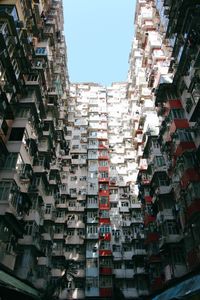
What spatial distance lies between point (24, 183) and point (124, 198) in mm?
23594

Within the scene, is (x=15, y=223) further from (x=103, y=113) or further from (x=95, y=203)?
(x=103, y=113)

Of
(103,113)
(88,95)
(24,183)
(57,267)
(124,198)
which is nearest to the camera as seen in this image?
(24,183)

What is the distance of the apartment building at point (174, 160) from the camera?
70.3 ft

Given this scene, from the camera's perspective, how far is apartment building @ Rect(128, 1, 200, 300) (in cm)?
2144

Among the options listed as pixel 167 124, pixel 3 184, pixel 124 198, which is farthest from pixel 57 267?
pixel 167 124

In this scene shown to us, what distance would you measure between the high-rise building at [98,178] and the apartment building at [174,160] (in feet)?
0.34

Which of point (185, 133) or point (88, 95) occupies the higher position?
point (88, 95)

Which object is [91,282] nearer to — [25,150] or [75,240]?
[75,240]

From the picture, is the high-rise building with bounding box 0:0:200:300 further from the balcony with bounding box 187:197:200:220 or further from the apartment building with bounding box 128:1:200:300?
the balcony with bounding box 187:197:200:220

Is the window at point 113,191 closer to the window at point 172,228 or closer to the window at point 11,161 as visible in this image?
the window at point 172,228

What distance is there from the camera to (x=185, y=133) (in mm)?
24281

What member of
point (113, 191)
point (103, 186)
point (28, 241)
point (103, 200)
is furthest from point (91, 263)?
point (28, 241)

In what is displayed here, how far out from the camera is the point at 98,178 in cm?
4441

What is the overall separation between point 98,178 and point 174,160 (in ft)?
68.9
